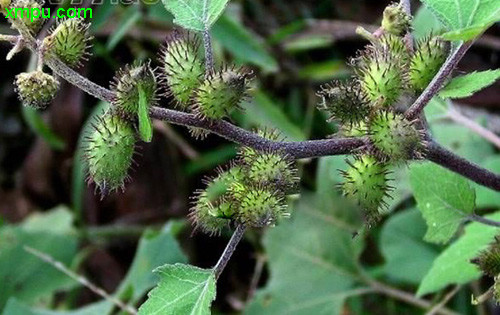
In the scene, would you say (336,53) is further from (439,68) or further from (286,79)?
(439,68)

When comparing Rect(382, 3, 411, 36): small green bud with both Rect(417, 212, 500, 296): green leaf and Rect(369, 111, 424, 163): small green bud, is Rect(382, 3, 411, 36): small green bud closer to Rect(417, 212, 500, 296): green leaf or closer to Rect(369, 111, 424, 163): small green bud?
Rect(369, 111, 424, 163): small green bud

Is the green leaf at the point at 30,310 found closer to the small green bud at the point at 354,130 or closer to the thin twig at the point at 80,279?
the thin twig at the point at 80,279

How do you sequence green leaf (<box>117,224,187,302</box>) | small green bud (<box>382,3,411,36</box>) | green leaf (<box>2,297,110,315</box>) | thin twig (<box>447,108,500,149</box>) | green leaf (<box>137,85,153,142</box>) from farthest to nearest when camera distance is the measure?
green leaf (<box>117,224,187,302</box>), green leaf (<box>2,297,110,315</box>), thin twig (<box>447,108,500,149</box>), small green bud (<box>382,3,411,36</box>), green leaf (<box>137,85,153,142</box>)

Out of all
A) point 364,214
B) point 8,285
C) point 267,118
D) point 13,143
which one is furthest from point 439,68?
point 13,143

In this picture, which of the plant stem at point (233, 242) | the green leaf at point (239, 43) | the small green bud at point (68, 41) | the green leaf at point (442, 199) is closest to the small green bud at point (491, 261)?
the green leaf at point (442, 199)

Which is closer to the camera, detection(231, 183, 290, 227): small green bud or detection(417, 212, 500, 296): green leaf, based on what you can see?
detection(231, 183, 290, 227): small green bud

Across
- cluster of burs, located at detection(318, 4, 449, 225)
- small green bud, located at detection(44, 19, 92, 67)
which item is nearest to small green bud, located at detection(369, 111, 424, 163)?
cluster of burs, located at detection(318, 4, 449, 225)
